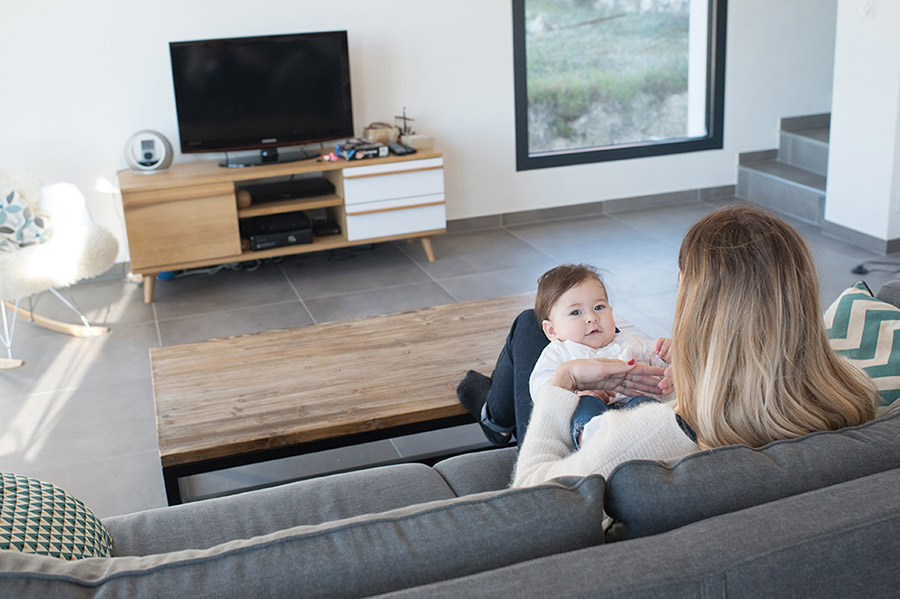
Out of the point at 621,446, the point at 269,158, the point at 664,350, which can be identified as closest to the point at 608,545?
the point at 621,446

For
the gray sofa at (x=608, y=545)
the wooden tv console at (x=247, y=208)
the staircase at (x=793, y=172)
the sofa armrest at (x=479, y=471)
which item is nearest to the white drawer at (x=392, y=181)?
the wooden tv console at (x=247, y=208)

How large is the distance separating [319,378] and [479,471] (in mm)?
692

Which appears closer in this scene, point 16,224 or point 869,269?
point 16,224

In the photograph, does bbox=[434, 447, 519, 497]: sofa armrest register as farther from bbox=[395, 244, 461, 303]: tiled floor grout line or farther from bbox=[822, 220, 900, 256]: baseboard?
bbox=[822, 220, 900, 256]: baseboard

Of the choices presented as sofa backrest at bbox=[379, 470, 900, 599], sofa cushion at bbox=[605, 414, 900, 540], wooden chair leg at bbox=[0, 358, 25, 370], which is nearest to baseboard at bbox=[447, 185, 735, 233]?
wooden chair leg at bbox=[0, 358, 25, 370]

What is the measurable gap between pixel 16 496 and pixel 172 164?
381 centimetres

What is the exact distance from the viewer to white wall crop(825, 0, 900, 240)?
4559 millimetres

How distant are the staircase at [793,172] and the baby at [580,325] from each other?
365cm

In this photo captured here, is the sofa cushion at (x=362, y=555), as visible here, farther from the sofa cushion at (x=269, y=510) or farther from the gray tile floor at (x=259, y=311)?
the gray tile floor at (x=259, y=311)

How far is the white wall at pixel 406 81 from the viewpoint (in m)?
4.72

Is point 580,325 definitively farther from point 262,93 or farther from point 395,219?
point 262,93

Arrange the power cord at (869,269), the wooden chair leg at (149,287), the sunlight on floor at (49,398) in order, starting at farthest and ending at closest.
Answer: the wooden chair leg at (149,287), the power cord at (869,269), the sunlight on floor at (49,398)

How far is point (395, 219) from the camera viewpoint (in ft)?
16.4

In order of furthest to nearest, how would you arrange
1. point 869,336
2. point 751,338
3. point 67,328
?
point 67,328 < point 869,336 < point 751,338
